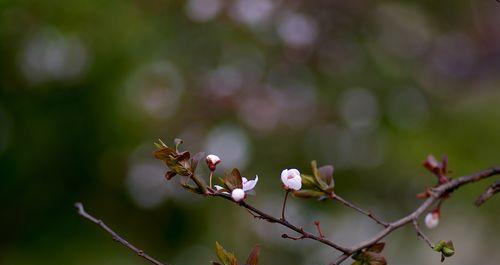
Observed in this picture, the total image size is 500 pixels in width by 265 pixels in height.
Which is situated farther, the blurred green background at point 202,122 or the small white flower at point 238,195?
the blurred green background at point 202,122

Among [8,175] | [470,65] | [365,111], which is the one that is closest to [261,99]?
[365,111]

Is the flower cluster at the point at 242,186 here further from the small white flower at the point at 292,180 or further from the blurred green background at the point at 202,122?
the blurred green background at the point at 202,122

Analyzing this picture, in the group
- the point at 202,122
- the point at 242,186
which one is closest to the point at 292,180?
the point at 242,186

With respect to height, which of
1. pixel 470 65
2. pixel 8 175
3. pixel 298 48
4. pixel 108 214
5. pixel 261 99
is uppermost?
pixel 470 65

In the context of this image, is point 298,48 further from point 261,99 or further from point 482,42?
point 482,42

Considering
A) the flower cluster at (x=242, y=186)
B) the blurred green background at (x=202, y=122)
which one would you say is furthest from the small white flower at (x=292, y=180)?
the blurred green background at (x=202, y=122)

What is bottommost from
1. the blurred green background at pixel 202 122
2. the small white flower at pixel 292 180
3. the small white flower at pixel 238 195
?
the small white flower at pixel 238 195

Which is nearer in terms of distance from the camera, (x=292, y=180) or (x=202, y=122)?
(x=292, y=180)

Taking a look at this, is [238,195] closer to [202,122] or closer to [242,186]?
[242,186]
